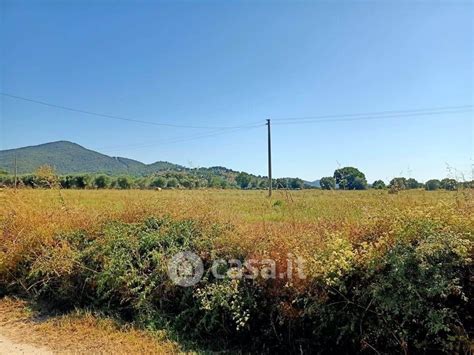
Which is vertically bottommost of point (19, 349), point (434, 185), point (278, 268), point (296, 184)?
point (19, 349)

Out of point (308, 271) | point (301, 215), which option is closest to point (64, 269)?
point (308, 271)

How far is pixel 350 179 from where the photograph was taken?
20.0ft

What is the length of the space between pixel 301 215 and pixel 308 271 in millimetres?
2939

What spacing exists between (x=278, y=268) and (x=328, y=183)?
2702 millimetres

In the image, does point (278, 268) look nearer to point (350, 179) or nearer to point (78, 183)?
point (350, 179)

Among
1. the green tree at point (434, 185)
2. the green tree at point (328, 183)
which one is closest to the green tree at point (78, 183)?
the green tree at point (328, 183)

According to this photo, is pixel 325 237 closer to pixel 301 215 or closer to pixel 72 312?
pixel 301 215

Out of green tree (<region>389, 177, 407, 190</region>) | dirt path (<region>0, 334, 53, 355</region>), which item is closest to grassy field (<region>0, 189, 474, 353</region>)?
green tree (<region>389, 177, 407, 190</region>)

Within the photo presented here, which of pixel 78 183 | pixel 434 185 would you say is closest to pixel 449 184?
pixel 434 185

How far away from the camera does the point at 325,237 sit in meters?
4.01
